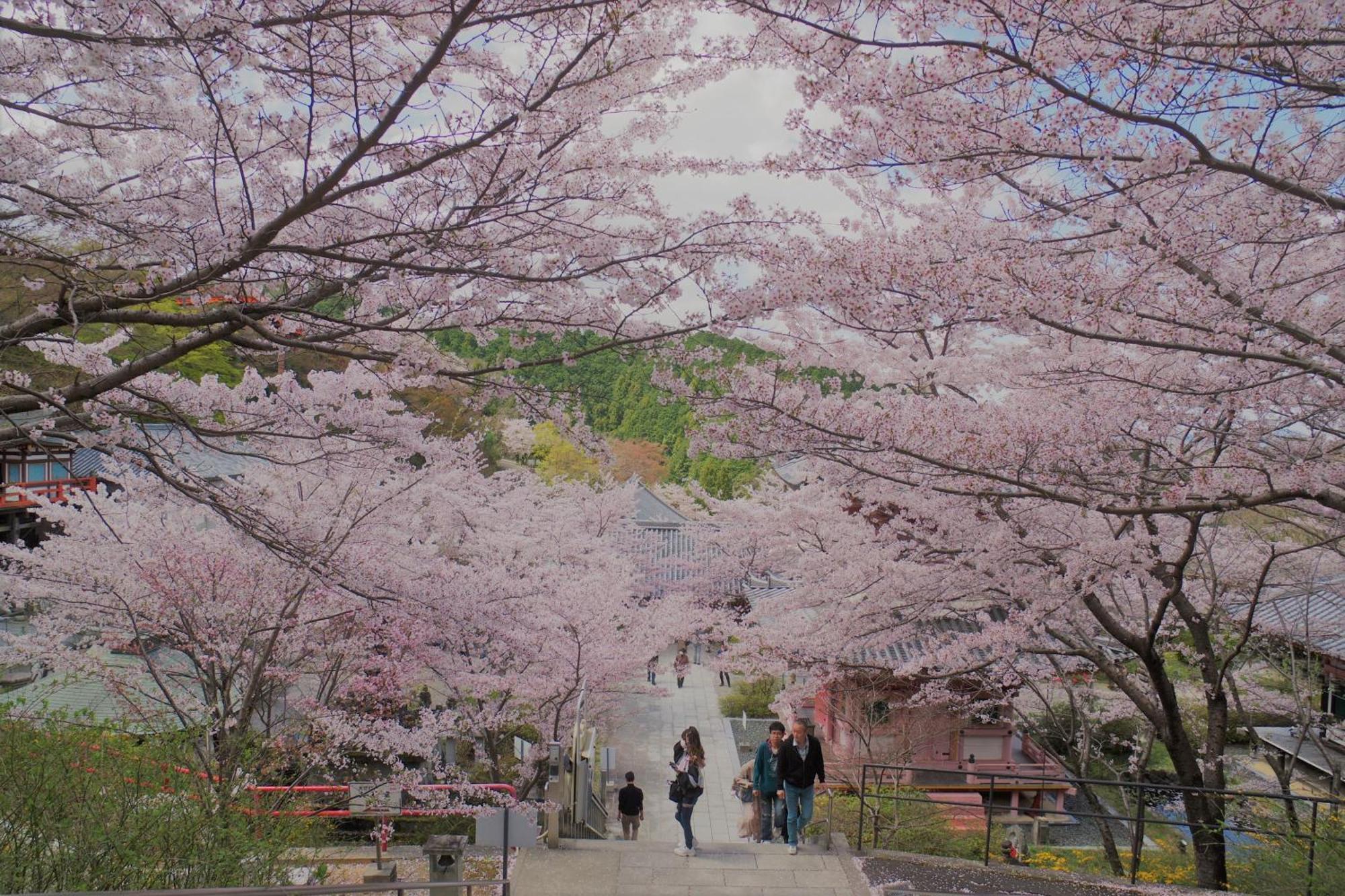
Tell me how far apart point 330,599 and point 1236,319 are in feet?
25.0

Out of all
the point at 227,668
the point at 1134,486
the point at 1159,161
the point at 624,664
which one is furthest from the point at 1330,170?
the point at 624,664

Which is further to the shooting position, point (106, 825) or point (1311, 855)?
point (1311, 855)

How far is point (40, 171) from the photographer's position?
A: 4.18m

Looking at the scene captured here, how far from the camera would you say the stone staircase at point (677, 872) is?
605 centimetres

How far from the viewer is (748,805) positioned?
39.9 feet

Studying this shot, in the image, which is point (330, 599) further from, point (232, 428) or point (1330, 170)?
point (1330, 170)

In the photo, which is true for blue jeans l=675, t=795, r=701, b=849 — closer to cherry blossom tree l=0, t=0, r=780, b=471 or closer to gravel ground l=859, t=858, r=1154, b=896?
gravel ground l=859, t=858, r=1154, b=896

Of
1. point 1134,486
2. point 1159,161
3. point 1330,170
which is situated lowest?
point 1134,486

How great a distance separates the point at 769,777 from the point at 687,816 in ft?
2.50

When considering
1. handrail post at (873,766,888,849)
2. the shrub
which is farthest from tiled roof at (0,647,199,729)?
the shrub

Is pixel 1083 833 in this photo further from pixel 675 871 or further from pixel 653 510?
pixel 653 510

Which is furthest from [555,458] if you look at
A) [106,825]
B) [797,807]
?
[106,825]

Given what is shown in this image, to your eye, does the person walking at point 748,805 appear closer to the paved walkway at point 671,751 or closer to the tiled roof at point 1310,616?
the paved walkway at point 671,751

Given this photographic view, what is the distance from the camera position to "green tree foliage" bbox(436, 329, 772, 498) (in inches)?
197
